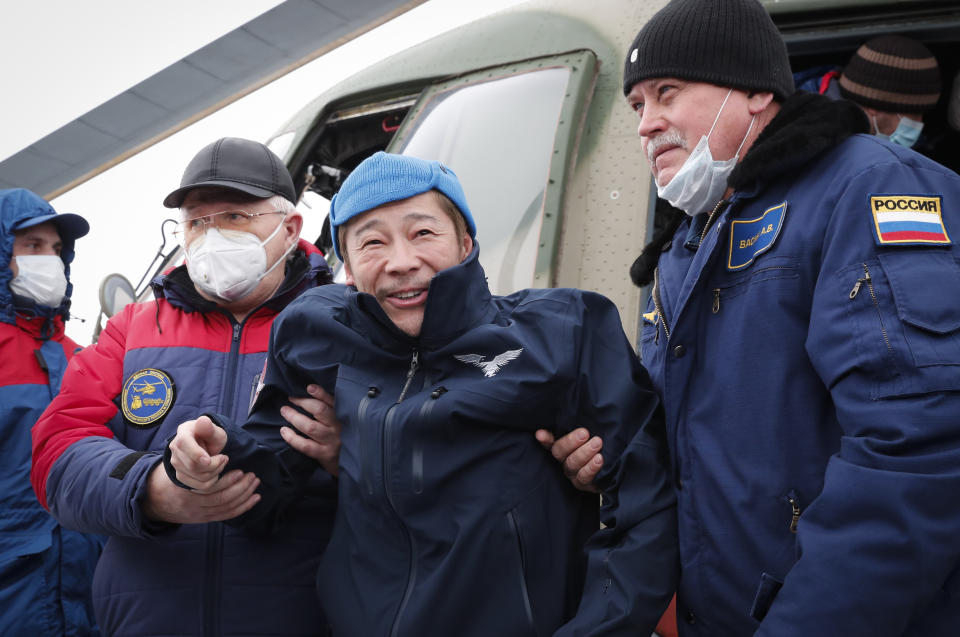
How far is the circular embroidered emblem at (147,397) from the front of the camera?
6.74 feet

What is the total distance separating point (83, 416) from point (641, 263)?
62.8 inches

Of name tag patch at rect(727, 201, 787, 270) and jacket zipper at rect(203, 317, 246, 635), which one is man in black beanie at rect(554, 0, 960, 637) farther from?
jacket zipper at rect(203, 317, 246, 635)

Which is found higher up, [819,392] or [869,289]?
[869,289]

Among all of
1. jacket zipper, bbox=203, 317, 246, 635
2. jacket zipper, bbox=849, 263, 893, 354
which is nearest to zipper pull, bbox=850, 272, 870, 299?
jacket zipper, bbox=849, 263, 893, 354

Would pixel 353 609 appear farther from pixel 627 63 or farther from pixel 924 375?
pixel 627 63

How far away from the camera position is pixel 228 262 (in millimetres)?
2230

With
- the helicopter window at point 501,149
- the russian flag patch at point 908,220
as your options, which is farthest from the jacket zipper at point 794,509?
the helicopter window at point 501,149

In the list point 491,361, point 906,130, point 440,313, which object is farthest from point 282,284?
point 906,130

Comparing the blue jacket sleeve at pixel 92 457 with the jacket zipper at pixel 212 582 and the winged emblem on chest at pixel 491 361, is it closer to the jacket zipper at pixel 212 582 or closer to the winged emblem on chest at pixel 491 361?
the jacket zipper at pixel 212 582

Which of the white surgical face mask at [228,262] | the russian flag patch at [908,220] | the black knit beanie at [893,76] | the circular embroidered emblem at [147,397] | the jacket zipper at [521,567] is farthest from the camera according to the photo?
the black knit beanie at [893,76]

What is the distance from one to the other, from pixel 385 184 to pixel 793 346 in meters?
0.99

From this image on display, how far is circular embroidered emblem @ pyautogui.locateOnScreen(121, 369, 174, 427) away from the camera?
6.74 ft

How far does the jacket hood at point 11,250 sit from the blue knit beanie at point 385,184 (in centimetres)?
211

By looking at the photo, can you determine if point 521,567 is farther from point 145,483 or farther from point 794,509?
point 145,483
